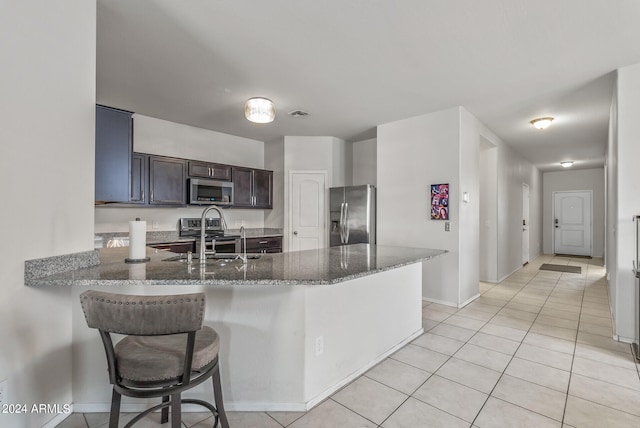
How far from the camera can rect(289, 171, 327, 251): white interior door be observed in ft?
17.4

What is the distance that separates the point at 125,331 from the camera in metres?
1.15

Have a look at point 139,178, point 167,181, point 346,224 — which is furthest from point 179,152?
point 346,224

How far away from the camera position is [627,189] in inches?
110

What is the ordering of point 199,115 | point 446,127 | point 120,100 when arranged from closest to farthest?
point 120,100 < point 446,127 < point 199,115

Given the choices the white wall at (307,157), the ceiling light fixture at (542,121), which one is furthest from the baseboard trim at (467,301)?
the white wall at (307,157)

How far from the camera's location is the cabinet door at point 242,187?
197 inches

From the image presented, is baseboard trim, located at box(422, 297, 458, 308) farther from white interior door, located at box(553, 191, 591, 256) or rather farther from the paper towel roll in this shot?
white interior door, located at box(553, 191, 591, 256)

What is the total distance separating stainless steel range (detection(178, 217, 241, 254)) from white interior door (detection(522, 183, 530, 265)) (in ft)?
21.0

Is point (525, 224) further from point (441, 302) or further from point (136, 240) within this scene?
point (136, 240)

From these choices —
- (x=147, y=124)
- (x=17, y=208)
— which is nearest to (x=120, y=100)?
(x=147, y=124)

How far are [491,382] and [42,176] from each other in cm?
306

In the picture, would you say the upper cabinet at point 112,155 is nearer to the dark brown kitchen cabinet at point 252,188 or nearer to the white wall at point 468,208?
the dark brown kitchen cabinet at point 252,188

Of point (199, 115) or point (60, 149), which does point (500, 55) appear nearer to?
point (60, 149)

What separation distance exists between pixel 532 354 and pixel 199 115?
4.66 m
